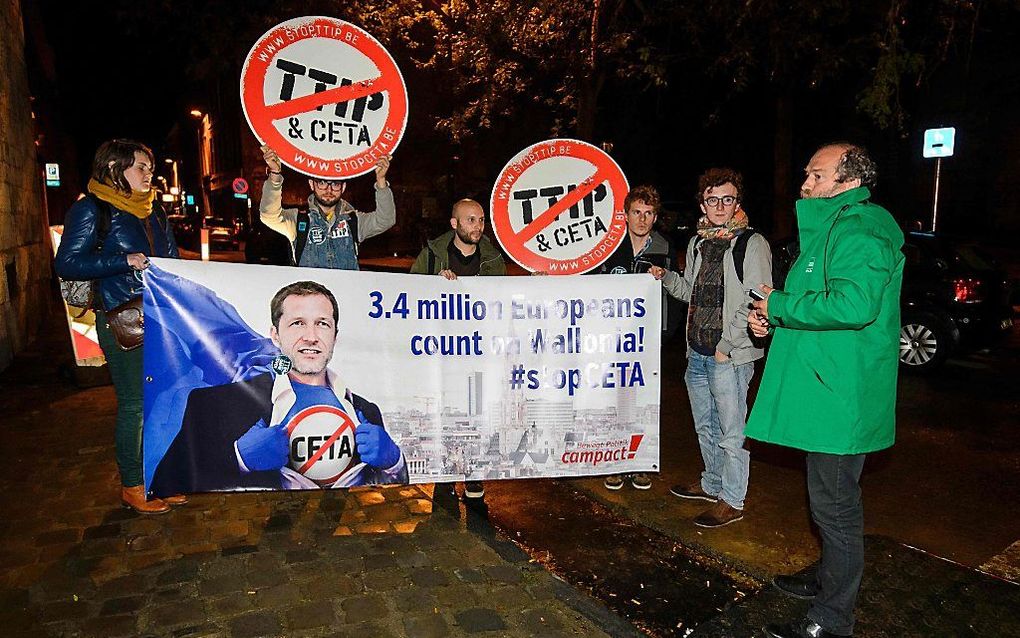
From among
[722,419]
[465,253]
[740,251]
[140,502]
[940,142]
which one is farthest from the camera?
[940,142]

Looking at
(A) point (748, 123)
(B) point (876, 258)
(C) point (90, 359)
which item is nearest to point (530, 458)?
(B) point (876, 258)

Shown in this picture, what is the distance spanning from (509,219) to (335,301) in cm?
125

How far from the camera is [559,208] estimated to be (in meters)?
4.50

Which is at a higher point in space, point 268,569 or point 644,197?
point 644,197

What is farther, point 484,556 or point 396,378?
point 396,378

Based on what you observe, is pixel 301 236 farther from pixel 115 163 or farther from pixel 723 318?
pixel 723 318

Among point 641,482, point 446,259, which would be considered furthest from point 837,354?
point 446,259

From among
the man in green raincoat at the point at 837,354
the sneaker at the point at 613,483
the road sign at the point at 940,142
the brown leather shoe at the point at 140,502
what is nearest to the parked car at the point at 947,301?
the road sign at the point at 940,142

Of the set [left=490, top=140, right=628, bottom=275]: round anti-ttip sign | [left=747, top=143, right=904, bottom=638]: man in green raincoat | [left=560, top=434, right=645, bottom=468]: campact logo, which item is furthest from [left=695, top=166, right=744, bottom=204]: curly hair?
[left=560, top=434, right=645, bottom=468]: campact logo

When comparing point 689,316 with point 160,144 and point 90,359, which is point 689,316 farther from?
point 160,144

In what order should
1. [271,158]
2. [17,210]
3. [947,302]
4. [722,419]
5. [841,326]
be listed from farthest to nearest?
[17,210] < [947,302] < [722,419] < [271,158] < [841,326]

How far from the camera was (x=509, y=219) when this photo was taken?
446 centimetres

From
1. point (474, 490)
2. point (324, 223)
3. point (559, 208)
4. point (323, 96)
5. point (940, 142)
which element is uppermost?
point (940, 142)

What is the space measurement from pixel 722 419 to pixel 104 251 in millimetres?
3685
